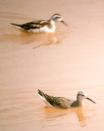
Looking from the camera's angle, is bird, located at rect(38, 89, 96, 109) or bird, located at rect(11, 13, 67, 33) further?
bird, located at rect(11, 13, 67, 33)

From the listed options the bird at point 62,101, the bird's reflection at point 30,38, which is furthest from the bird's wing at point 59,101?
the bird's reflection at point 30,38

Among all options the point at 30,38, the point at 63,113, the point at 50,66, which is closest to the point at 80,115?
the point at 63,113

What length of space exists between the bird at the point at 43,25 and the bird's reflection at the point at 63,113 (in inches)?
16.7

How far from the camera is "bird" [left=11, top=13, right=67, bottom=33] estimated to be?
156 cm

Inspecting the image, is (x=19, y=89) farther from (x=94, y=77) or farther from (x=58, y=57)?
(x=94, y=77)

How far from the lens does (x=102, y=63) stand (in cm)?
164

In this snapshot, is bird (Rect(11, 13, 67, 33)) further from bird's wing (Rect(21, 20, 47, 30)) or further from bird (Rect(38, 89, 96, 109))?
bird (Rect(38, 89, 96, 109))

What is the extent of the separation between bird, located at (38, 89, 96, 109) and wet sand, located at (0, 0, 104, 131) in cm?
2

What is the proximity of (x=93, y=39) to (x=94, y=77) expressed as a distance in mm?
231

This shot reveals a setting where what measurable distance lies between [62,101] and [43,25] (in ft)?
1.36

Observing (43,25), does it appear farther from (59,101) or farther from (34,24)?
(59,101)

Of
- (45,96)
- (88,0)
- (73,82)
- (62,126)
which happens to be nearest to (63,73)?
(73,82)

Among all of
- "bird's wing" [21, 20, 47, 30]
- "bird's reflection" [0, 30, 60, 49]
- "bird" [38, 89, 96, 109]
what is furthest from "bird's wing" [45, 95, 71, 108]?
"bird's wing" [21, 20, 47, 30]

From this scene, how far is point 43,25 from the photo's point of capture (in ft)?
5.21
